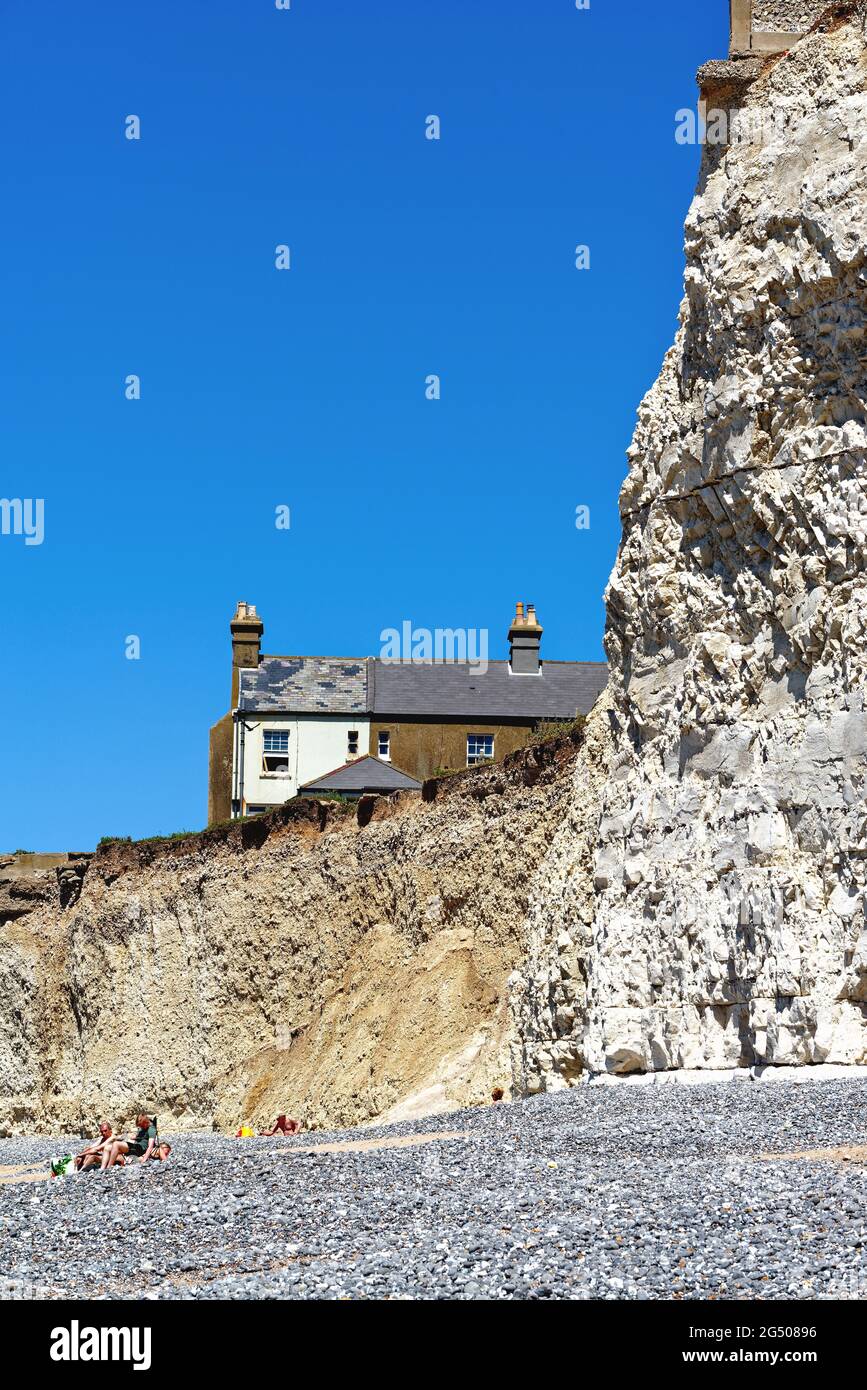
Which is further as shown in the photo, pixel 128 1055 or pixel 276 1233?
pixel 128 1055

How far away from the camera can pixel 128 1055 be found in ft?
142

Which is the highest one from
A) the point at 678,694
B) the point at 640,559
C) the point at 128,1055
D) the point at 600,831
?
the point at 640,559

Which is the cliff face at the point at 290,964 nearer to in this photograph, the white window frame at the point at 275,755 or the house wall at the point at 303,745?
the house wall at the point at 303,745

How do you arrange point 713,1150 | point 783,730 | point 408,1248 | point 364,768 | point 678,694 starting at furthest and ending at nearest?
point 364,768 → point 678,694 → point 783,730 → point 713,1150 → point 408,1248

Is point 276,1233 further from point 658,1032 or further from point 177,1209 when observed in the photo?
point 658,1032

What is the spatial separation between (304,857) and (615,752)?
13629 mm

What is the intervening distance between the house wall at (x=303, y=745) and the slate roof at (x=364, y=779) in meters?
2.21

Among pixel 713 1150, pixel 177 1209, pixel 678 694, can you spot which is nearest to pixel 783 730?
pixel 678 694

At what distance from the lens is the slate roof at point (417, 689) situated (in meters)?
50.1

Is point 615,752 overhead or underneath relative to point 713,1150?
overhead

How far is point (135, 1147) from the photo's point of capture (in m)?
20.6

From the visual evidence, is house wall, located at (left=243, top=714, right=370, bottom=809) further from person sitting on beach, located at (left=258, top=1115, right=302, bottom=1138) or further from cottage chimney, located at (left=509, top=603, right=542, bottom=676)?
person sitting on beach, located at (left=258, top=1115, right=302, bottom=1138)

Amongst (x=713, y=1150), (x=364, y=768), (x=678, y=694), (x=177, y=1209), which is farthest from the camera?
(x=364, y=768)

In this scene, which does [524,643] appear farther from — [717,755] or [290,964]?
[717,755]
